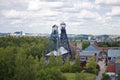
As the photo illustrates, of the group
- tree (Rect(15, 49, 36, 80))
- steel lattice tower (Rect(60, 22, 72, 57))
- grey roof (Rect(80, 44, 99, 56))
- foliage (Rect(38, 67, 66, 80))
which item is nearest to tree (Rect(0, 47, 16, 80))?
tree (Rect(15, 49, 36, 80))

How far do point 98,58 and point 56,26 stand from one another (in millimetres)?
8869

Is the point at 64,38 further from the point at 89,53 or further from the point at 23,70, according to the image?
the point at 23,70

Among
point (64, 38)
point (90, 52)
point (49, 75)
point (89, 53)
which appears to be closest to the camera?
point (49, 75)

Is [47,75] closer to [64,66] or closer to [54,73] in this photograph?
[54,73]

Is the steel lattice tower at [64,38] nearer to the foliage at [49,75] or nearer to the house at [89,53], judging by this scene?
the house at [89,53]

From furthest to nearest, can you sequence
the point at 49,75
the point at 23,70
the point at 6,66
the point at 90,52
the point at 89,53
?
the point at 90,52 → the point at 89,53 → the point at 6,66 → the point at 23,70 → the point at 49,75

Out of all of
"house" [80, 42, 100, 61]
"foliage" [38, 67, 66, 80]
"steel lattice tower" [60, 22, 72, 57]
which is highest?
"steel lattice tower" [60, 22, 72, 57]

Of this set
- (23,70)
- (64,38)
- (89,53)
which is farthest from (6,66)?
(89,53)

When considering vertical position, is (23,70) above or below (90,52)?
above

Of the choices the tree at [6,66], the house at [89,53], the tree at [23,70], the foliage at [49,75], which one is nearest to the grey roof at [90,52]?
the house at [89,53]

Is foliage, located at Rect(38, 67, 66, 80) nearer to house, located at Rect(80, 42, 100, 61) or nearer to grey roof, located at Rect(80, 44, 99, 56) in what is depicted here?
house, located at Rect(80, 42, 100, 61)

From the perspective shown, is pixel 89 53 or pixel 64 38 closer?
pixel 64 38

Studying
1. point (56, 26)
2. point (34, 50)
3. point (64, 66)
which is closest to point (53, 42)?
point (56, 26)

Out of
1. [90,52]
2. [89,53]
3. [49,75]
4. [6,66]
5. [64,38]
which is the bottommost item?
[89,53]
